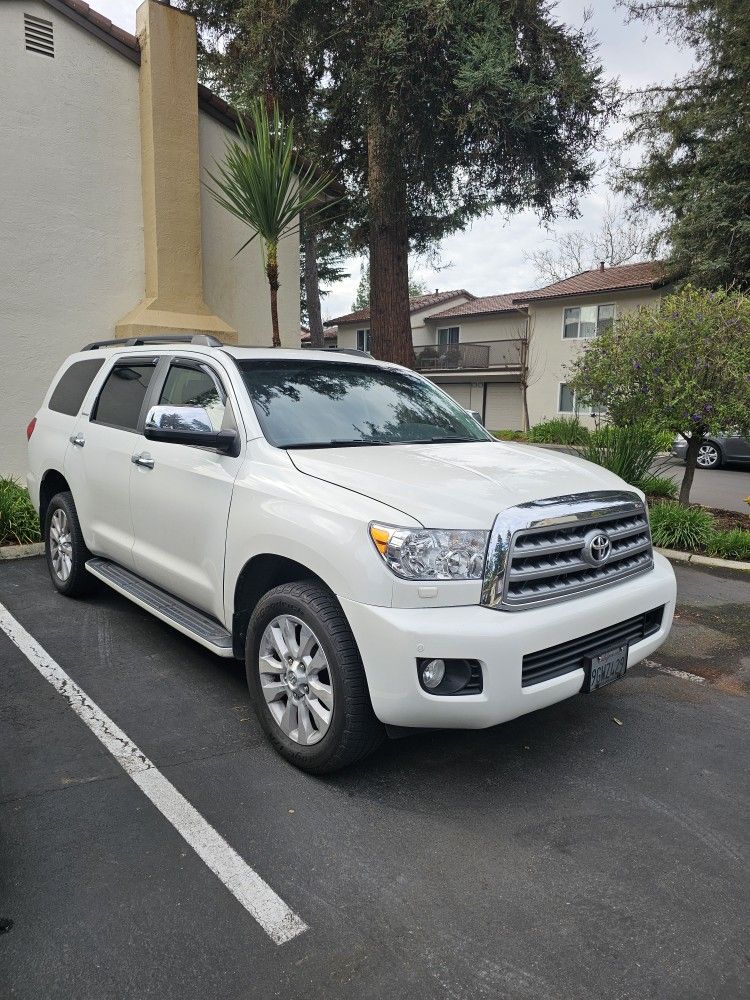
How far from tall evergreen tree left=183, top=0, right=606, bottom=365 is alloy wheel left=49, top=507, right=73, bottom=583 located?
7.44 m

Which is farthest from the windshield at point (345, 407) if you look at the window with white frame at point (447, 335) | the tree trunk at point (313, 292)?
the window with white frame at point (447, 335)

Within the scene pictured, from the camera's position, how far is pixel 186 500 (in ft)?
12.3

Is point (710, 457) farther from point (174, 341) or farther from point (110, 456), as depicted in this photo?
point (110, 456)

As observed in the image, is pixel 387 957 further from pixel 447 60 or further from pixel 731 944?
pixel 447 60

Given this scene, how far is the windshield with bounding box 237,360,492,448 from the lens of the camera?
3613mm

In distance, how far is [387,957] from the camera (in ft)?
6.95

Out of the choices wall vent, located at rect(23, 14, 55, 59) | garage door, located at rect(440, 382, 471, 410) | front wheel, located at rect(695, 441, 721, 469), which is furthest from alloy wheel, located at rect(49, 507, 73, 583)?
garage door, located at rect(440, 382, 471, 410)

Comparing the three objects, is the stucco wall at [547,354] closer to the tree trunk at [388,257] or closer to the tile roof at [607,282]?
the tile roof at [607,282]

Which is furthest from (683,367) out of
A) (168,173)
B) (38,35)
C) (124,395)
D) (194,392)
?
(38,35)

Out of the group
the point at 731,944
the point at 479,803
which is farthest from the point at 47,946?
the point at 731,944

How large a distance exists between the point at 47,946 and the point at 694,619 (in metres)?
4.72

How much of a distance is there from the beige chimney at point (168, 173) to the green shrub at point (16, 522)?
298cm

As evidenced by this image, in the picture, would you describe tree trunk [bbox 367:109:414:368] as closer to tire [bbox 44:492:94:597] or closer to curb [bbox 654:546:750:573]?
curb [bbox 654:546:750:573]

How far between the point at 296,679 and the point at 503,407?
32453mm
